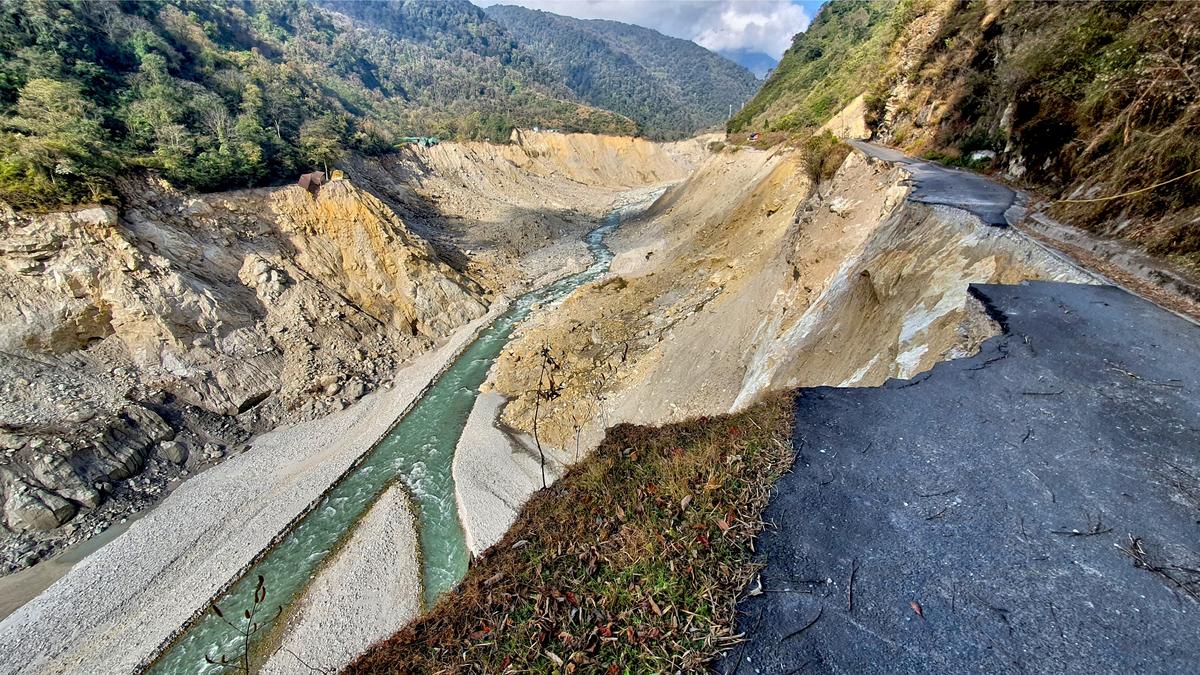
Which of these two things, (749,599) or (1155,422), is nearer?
(749,599)

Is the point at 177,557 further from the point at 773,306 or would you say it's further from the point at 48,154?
the point at 773,306

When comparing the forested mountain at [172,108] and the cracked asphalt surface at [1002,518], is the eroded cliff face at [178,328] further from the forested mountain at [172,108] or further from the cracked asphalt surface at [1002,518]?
the cracked asphalt surface at [1002,518]

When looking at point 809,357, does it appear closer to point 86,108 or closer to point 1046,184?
point 1046,184

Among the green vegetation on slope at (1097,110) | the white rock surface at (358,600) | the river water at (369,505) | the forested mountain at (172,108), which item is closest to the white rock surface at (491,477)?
the river water at (369,505)

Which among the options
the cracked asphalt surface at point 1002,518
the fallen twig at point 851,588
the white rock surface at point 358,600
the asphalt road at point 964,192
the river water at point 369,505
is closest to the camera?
the cracked asphalt surface at point 1002,518

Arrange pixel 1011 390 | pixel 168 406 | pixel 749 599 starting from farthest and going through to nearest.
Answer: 1. pixel 168 406
2. pixel 1011 390
3. pixel 749 599

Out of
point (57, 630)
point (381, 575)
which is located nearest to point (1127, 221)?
point (381, 575)

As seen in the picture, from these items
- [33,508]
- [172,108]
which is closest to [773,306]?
[33,508]
